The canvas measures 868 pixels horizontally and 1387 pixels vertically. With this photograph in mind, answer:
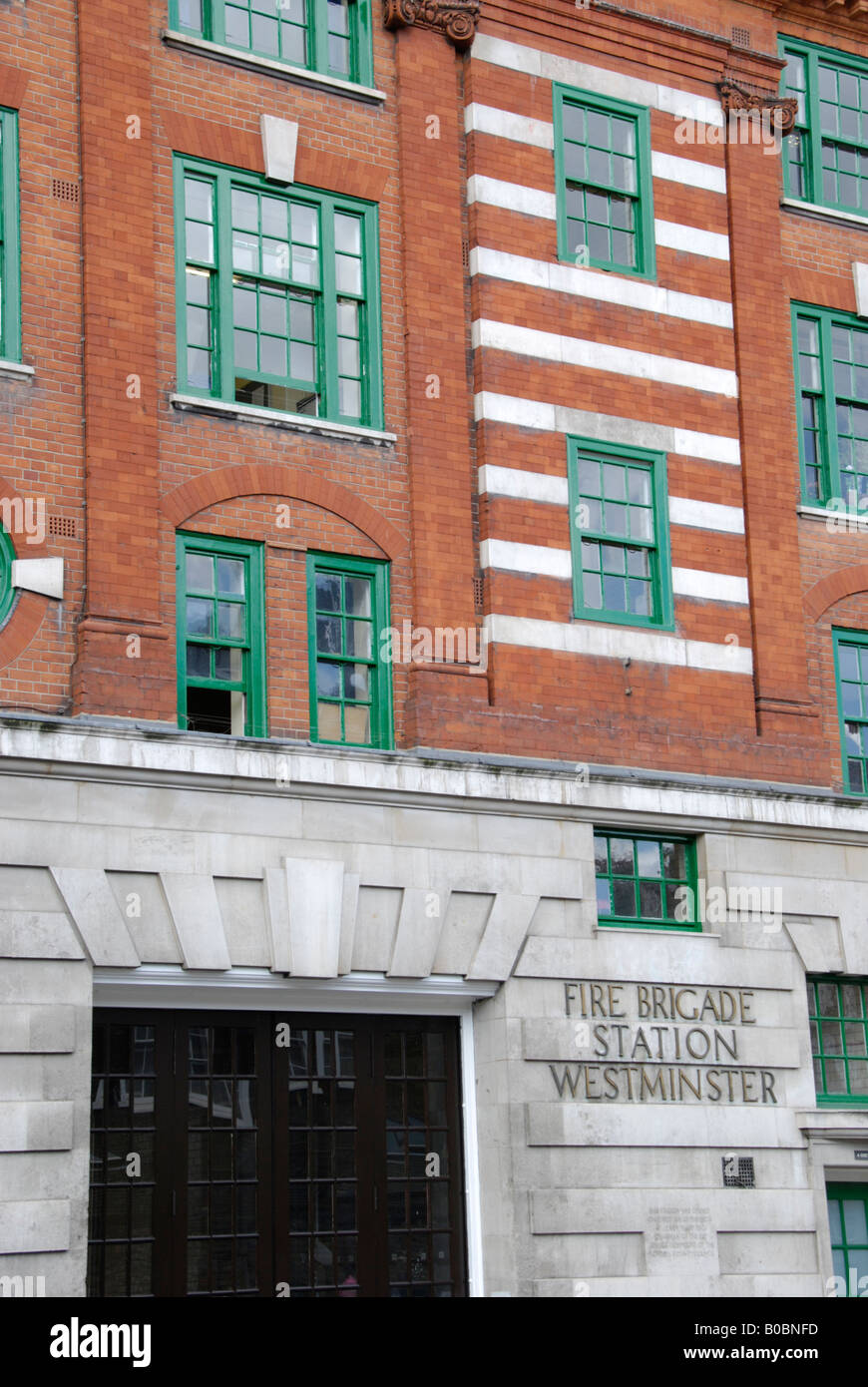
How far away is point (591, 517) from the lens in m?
20.5

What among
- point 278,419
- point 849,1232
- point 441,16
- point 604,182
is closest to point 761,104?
point 604,182

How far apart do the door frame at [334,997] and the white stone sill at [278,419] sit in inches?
213

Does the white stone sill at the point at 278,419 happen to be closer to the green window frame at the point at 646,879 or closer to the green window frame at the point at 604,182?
the green window frame at the point at 604,182

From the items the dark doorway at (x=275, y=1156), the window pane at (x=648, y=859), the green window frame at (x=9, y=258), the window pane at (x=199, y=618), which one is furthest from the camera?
the window pane at (x=648, y=859)

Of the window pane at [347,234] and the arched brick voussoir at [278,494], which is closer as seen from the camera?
the arched brick voussoir at [278,494]

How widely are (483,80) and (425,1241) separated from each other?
40.4 feet

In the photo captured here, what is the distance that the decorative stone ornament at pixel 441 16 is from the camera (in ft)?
66.8

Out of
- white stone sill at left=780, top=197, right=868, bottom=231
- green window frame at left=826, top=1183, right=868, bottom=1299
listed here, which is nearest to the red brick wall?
white stone sill at left=780, top=197, right=868, bottom=231

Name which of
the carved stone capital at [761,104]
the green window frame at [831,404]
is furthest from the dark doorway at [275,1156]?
the carved stone capital at [761,104]

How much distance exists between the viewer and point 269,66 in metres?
19.4

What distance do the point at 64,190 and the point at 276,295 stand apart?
2406 mm

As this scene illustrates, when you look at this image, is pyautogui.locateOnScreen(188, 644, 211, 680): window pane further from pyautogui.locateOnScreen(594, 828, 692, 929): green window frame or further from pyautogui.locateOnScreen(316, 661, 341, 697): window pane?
pyautogui.locateOnScreen(594, 828, 692, 929): green window frame

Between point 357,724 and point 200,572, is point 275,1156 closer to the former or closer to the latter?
point 357,724

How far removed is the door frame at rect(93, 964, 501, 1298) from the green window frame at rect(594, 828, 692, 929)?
1.91 metres
